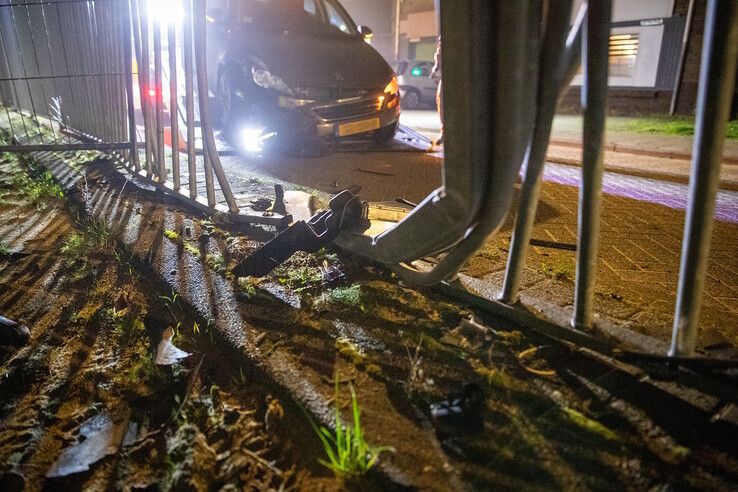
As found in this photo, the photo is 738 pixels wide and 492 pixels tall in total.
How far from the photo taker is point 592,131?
1.36m

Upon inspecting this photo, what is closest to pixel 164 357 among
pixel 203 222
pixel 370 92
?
pixel 203 222

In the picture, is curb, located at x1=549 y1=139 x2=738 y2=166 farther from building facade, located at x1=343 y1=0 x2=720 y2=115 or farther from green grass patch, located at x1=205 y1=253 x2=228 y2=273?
building facade, located at x1=343 y1=0 x2=720 y2=115

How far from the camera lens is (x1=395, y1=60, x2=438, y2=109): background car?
54.5 ft

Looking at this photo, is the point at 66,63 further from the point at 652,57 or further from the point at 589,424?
the point at 652,57

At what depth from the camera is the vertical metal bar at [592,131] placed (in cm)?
126

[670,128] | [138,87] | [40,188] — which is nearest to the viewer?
[40,188]

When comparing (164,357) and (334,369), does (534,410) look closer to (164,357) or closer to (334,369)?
(334,369)

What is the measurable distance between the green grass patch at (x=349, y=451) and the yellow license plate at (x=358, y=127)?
5.17 m

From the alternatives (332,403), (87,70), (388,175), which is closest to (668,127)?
(388,175)

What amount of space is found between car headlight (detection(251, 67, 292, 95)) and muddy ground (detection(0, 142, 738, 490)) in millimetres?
3942

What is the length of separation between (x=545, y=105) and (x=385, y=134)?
18.3 ft

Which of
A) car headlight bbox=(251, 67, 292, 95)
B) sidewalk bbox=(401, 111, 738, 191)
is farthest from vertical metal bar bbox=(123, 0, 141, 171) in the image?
sidewalk bbox=(401, 111, 738, 191)

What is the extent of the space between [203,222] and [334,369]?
2.00 meters

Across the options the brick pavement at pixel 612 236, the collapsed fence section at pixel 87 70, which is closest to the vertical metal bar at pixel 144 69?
the collapsed fence section at pixel 87 70
